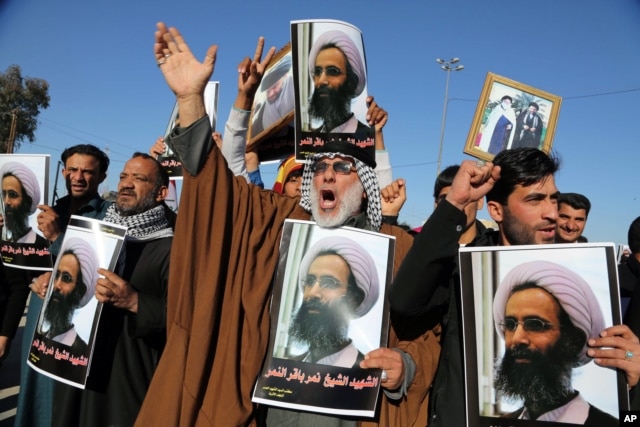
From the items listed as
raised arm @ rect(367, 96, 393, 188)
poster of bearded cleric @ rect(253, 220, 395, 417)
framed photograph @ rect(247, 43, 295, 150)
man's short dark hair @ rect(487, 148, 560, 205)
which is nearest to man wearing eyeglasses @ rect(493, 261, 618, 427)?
man's short dark hair @ rect(487, 148, 560, 205)

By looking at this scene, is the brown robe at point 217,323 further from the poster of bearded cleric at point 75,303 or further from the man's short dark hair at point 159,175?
the man's short dark hair at point 159,175

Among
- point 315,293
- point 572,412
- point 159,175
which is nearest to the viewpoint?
point 572,412

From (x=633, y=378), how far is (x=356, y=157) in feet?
4.93

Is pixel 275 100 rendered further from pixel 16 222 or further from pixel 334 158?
pixel 16 222

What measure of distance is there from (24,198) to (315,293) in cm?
236

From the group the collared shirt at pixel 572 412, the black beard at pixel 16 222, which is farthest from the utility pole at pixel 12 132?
the collared shirt at pixel 572 412

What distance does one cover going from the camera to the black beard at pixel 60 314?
8.75ft

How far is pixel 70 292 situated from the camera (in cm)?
269

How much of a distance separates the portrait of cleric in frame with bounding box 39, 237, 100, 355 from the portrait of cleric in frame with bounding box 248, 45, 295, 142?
5.32 ft

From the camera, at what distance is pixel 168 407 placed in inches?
86.2

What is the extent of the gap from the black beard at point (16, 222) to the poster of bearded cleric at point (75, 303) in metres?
1.04

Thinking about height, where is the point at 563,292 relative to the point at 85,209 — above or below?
below

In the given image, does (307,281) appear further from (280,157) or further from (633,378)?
(280,157)

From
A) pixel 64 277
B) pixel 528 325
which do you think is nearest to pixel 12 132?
pixel 64 277
